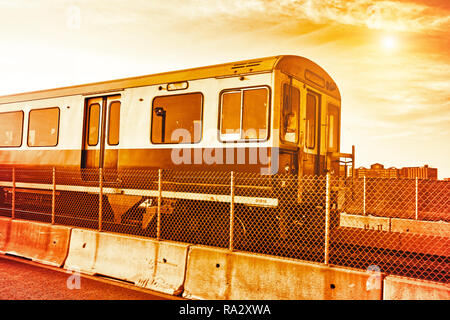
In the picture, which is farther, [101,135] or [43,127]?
[43,127]

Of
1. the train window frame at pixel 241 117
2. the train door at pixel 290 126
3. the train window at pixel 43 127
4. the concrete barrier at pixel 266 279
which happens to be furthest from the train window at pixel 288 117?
the train window at pixel 43 127

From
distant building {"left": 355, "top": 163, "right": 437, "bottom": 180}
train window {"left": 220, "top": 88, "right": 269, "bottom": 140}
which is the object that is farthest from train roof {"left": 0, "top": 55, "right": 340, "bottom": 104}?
distant building {"left": 355, "top": 163, "right": 437, "bottom": 180}

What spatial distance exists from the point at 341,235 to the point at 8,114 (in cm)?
1135

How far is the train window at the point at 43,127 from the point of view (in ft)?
35.1

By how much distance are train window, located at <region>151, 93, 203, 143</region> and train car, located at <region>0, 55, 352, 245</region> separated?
0.07ft

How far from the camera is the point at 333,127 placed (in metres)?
9.62

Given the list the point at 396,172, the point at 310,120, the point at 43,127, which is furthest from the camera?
the point at 396,172

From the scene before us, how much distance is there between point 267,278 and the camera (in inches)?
185

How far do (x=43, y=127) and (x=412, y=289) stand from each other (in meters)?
10.7

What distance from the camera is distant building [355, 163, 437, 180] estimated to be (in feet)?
78.3

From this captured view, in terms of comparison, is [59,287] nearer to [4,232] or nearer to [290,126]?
[4,232]

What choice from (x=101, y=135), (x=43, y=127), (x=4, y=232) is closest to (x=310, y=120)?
(x=101, y=135)
